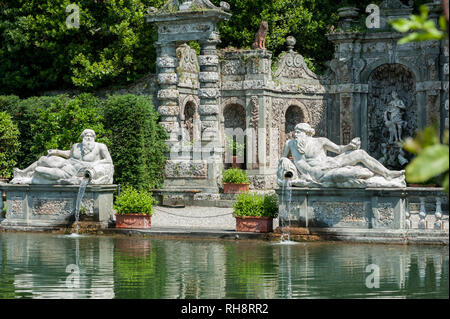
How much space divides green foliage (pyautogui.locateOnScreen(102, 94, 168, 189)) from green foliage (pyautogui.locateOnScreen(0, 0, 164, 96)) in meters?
4.03

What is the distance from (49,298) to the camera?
24.8 feet

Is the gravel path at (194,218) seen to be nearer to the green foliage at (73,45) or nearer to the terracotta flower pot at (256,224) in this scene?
the terracotta flower pot at (256,224)

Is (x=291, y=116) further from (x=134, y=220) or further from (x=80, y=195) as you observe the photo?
(x=80, y=195)

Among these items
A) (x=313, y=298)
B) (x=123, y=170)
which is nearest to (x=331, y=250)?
(x=313, y=298)

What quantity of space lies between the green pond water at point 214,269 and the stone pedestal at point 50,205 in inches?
43.0

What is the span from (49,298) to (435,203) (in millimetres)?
7311

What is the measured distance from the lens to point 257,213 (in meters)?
12.8

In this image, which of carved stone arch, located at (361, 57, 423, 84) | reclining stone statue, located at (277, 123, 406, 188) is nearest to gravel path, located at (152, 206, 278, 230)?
reclining stone statue, located at (277, 123, 406, 188)

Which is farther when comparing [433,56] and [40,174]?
Result: [433,56]

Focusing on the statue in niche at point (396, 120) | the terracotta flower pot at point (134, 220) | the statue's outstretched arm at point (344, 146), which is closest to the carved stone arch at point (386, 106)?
the statue in niche at point (396, 120)

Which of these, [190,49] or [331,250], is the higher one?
[190,49]

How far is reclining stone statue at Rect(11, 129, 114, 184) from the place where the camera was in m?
14.0

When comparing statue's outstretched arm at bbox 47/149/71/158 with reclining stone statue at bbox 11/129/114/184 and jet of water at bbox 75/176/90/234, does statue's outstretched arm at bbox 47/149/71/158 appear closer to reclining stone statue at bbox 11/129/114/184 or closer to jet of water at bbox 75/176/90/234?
reclining stone statue at bbox 11/129/114/184

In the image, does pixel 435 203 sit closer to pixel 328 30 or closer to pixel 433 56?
pixel 433 56
